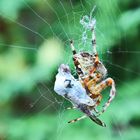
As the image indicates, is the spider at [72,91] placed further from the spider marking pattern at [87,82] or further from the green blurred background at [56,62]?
the green blurred background at [56,62]

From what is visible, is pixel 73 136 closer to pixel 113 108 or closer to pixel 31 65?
pixel 113 108

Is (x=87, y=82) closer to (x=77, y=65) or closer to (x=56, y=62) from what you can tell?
(x=77, y=65)

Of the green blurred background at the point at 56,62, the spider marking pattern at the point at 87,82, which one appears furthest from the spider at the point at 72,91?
the green blurred background at the point at 56,62

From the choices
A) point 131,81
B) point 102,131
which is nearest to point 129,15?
point 131,81

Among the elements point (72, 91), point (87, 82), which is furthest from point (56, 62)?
point (72, 91)

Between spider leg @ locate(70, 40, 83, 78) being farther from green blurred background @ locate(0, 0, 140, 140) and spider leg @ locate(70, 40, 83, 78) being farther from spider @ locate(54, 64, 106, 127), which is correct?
green blurred background @ locate(0, 0, 140, 140)
